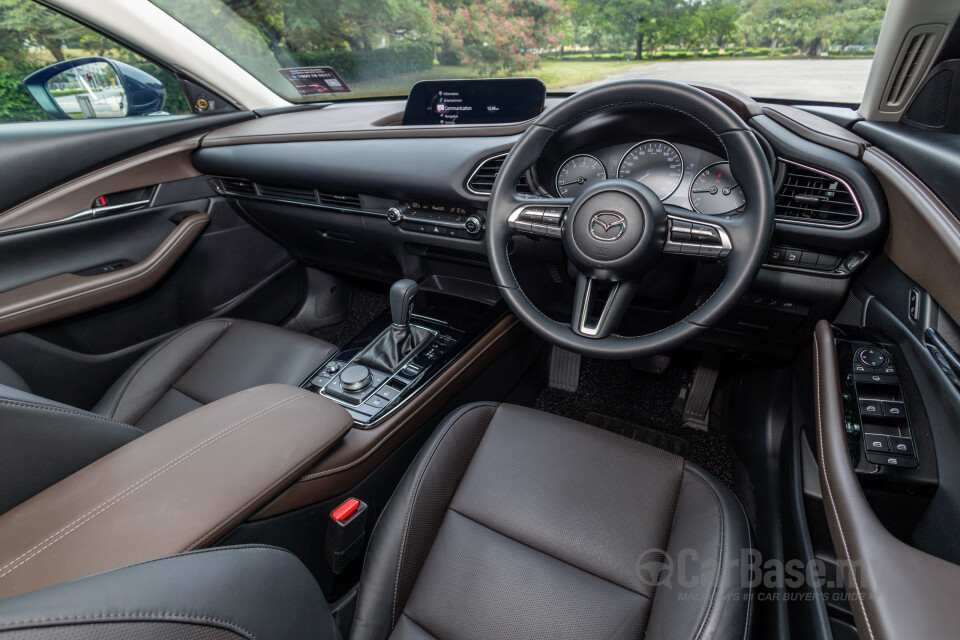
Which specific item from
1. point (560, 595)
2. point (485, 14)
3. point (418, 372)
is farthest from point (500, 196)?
point (485, 14)

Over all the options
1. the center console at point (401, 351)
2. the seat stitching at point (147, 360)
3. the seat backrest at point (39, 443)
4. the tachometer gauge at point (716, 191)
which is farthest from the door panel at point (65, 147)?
the tachometer gauge at point (716, 191)

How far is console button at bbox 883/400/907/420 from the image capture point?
88 cm

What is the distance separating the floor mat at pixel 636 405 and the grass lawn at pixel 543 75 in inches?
43.3

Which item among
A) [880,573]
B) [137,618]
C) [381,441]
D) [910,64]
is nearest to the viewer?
[137,618]

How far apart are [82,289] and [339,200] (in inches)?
34.1

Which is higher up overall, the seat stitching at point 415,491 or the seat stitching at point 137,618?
the seat stitching at point 137,618

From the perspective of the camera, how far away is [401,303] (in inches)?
61.6

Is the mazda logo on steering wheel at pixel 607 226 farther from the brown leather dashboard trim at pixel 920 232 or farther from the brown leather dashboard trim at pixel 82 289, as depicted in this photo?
the brown leather dashboard trim at pixel 82 289

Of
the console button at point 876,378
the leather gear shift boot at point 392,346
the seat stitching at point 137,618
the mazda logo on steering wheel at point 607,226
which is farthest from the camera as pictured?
the leather gear shift boot at point 392,346

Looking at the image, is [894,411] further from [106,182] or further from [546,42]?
[106,182]

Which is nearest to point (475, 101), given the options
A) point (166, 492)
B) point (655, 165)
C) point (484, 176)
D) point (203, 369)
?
point (484, 176)

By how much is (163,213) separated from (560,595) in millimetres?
1951

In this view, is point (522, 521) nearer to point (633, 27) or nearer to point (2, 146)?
point (633, 27)

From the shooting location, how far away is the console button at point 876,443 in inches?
33.4
